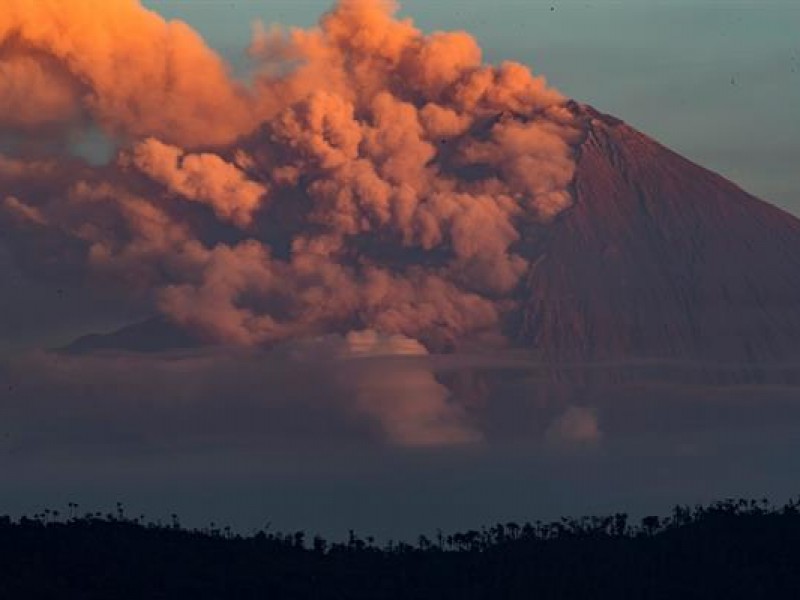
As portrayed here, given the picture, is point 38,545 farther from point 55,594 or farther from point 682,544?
point 682,544

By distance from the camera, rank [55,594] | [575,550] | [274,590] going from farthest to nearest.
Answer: [575,550]
[274,590]
[55,594]

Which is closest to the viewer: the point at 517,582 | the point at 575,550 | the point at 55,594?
the point at 55,594

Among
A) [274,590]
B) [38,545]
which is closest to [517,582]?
[274,590]

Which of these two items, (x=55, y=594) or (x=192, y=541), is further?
(x=192, y=541)

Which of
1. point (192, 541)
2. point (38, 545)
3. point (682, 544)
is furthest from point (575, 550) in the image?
point (38, 545)

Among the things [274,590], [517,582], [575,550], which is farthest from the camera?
[575,550]

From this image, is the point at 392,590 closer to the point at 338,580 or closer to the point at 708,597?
the point at 338,580
